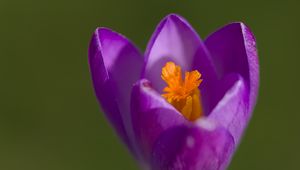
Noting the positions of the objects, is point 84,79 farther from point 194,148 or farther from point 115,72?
point 194,148

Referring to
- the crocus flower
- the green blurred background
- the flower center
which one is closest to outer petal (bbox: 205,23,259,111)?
the crocus flower

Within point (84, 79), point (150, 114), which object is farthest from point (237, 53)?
point (84, 79)

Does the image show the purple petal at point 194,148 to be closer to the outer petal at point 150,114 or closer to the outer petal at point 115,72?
the outer petal at point 150,114

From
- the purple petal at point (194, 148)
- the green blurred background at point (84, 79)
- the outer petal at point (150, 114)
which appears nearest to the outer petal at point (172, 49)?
the outer petal at point (150, 114)

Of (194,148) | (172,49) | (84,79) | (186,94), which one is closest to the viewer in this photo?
(194,148)

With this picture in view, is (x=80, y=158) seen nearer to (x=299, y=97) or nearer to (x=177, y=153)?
(x=299, y=97)

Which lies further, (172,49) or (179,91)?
(172,49)

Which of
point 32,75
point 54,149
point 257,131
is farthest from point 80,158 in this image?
point 257,131
